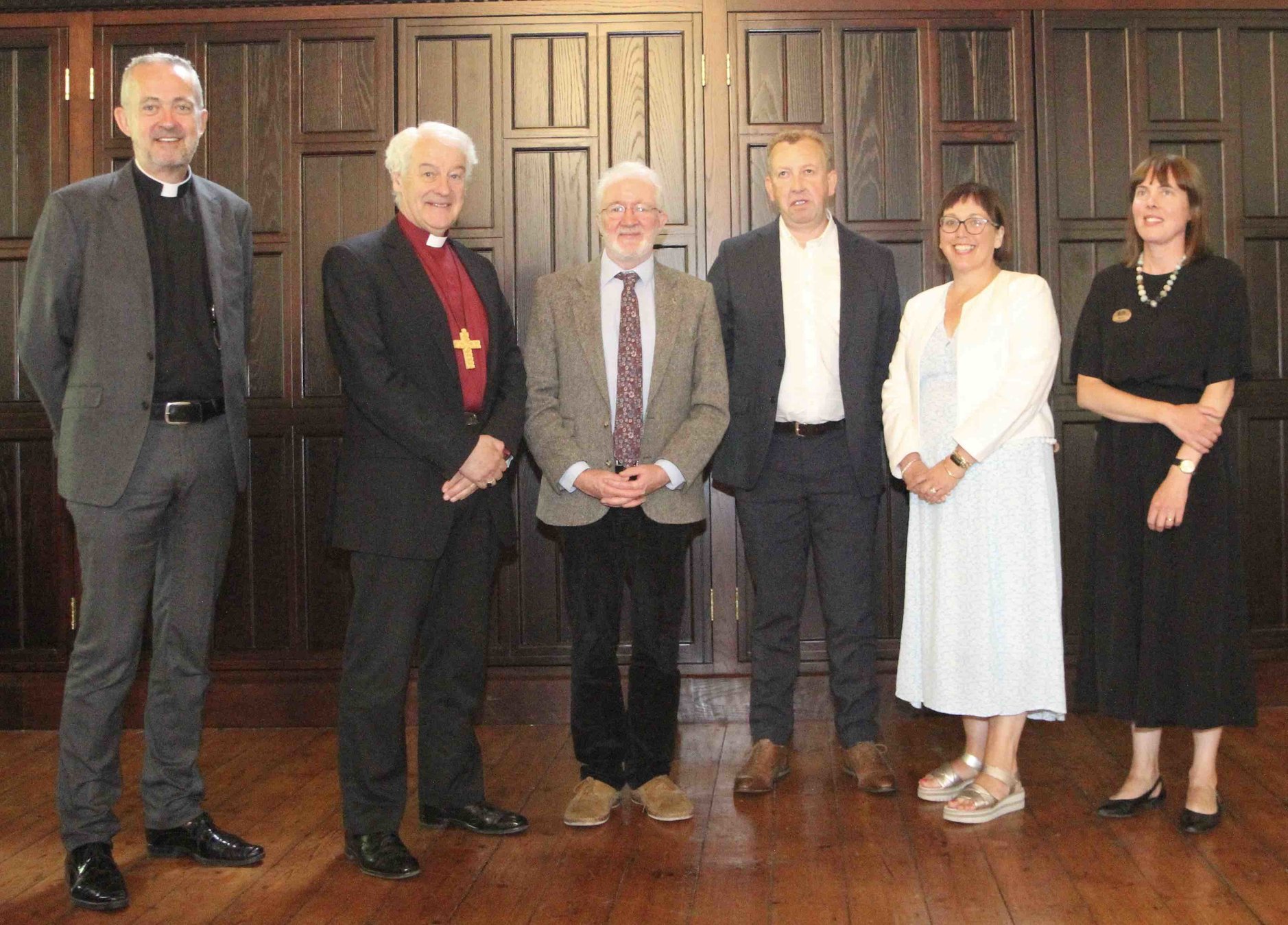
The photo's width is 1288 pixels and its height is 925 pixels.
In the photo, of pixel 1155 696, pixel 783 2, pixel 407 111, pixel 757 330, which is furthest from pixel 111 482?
pixel 783 2

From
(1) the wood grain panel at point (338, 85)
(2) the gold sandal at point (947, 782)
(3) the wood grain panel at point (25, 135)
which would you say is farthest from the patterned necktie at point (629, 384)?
(3) the wood grain panel at point (25, 135)

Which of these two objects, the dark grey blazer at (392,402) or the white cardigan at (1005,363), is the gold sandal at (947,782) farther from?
the dark grey blazer at (392,402)

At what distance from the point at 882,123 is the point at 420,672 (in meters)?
2.62

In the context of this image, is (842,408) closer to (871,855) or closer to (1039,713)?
(1039,713)

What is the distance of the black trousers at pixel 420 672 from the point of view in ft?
9.91

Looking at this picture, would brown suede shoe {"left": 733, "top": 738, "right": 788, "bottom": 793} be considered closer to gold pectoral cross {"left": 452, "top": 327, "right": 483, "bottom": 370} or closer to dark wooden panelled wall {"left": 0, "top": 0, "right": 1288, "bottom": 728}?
dark wooden panelled wall {"left": 0, "top": 0, "right": 1288, "bottom": 728}

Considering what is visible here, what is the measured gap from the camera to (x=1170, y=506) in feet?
10.5

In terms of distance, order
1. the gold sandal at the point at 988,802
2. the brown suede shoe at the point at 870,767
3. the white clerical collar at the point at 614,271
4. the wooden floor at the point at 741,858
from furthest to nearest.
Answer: the brown suede shoe at the point at 870,767 < the white clerical collar at the point at 614,271 < the gold sandal at the point at 988,802 < the wooden floor at the point at 741,858

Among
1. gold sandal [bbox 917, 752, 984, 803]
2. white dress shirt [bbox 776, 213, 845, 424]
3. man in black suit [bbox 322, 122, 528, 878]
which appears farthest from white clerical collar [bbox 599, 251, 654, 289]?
gold sandal [bbox 917, 752, 984, 803]

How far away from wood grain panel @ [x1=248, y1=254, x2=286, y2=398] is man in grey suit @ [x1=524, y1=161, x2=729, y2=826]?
5.14 feet

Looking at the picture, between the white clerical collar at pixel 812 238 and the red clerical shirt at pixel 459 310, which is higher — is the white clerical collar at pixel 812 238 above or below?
above

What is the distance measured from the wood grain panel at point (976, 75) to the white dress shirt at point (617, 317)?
5.77 ft

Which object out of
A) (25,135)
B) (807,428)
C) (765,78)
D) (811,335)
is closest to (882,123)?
(765,78)

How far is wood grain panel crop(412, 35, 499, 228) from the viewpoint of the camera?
459 centimetres
